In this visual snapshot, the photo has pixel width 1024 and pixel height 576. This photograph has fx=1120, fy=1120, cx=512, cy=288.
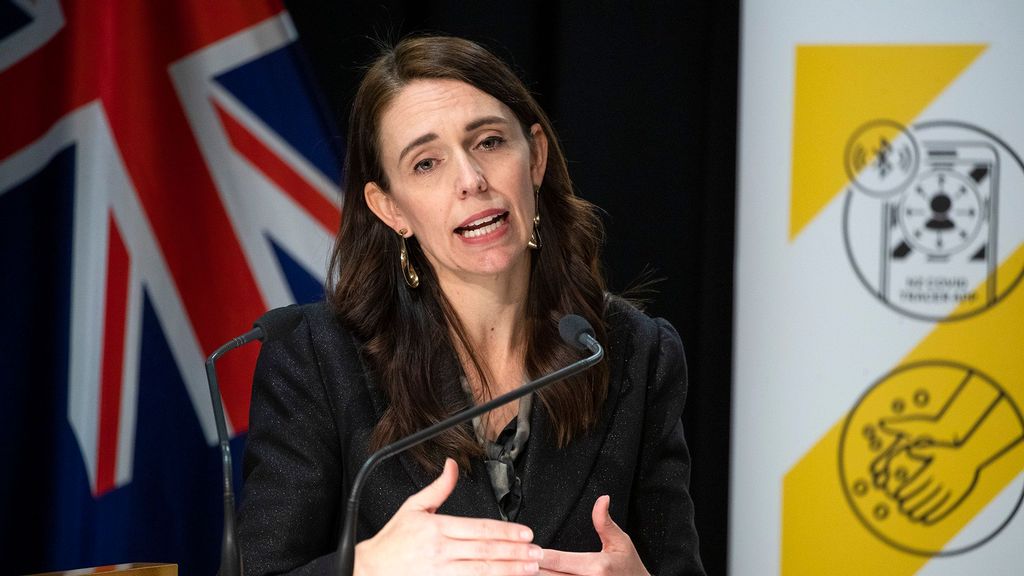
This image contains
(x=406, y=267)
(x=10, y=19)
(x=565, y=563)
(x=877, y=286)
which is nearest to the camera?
(x=565, y=563)

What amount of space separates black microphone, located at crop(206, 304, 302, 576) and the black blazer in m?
0.27

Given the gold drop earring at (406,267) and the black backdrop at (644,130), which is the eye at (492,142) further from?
the black backdrop at (644,130)

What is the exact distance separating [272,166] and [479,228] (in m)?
1.21

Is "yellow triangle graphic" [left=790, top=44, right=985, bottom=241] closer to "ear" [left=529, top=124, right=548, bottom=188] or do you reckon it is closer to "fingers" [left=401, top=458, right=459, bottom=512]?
"ear" [left=529, top=124, right=548, bottom=188]

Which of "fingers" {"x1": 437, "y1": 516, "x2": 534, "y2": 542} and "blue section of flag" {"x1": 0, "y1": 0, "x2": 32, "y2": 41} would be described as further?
"blue section of flag" {"x1": 0, "y1": 0, "x2": 32, "y2": 41}

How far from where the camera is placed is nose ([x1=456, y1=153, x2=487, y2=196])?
1.93m

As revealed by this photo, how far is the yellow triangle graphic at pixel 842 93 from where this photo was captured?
3.07 m

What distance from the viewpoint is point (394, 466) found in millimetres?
1944

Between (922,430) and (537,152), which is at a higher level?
(537,152)

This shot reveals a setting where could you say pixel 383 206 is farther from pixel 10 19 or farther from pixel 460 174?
pixel 10 19

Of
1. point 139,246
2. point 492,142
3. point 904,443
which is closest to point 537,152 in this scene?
point 492,142

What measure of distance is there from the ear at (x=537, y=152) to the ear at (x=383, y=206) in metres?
0.27

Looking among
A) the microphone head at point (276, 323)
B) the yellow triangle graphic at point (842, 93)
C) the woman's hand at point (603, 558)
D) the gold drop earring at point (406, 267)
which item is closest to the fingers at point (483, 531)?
the woman's hand at point (603, 558)

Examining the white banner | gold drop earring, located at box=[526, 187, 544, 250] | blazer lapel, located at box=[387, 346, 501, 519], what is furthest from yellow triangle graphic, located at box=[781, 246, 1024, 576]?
blazer lapel, located at box=[387, 346, 501, 519]
